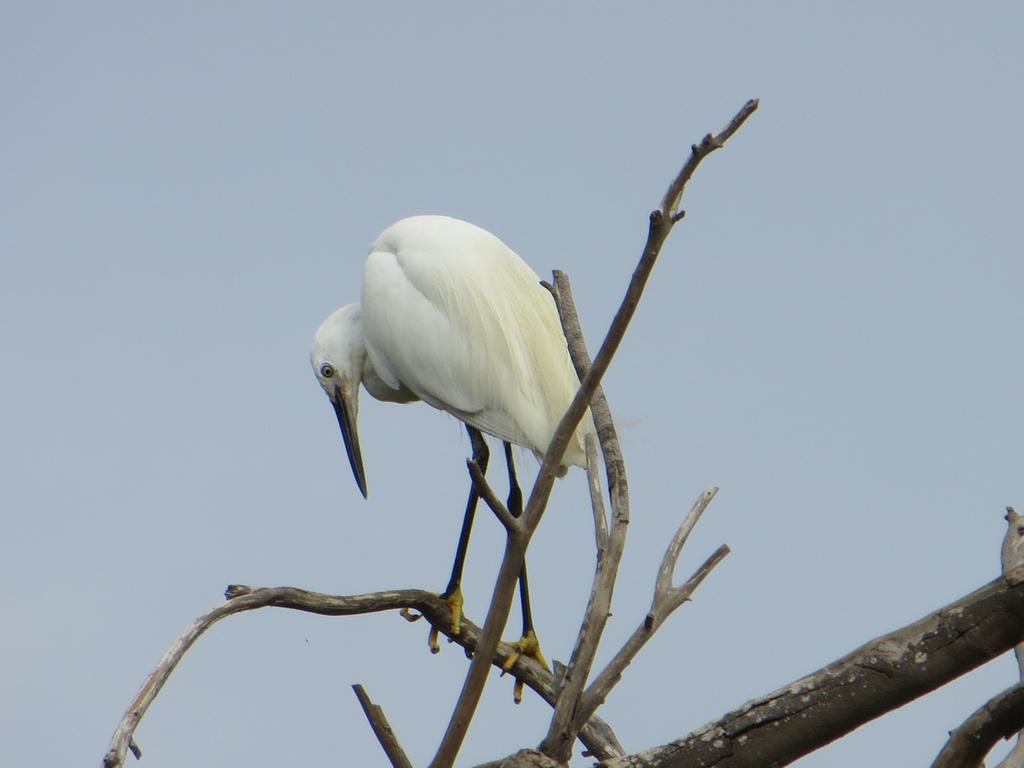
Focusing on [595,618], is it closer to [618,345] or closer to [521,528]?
[521,528]

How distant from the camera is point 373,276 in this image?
5191mm

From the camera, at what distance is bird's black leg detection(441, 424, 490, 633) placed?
189 inches

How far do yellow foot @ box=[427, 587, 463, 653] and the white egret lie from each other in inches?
0.5

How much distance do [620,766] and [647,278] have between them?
86cm

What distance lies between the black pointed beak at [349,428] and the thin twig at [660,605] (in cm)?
249

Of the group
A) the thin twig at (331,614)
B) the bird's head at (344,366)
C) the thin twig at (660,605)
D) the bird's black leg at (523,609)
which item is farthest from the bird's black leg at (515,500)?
the thin twig at (660,605)

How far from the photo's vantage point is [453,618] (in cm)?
458

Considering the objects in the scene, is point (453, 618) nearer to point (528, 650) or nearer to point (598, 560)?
point (528, 650)

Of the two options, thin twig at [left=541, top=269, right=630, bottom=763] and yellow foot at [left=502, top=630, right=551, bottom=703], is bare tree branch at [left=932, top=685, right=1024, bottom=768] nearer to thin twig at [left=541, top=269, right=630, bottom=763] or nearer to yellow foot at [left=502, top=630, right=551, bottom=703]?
thin twig at [left=541, top=269, right=630, bottom=763]

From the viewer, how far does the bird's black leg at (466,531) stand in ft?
15.8

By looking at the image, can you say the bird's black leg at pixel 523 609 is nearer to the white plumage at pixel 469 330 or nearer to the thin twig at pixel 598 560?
the white plumage at pixel 469 330

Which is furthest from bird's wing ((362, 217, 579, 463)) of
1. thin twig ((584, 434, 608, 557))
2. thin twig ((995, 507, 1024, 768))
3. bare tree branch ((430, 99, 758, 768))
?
bare tree branch ((430, 99, 758, 768))

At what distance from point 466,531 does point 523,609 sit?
45 centimetres

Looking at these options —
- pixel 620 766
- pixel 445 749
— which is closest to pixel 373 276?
pixel 445 749
